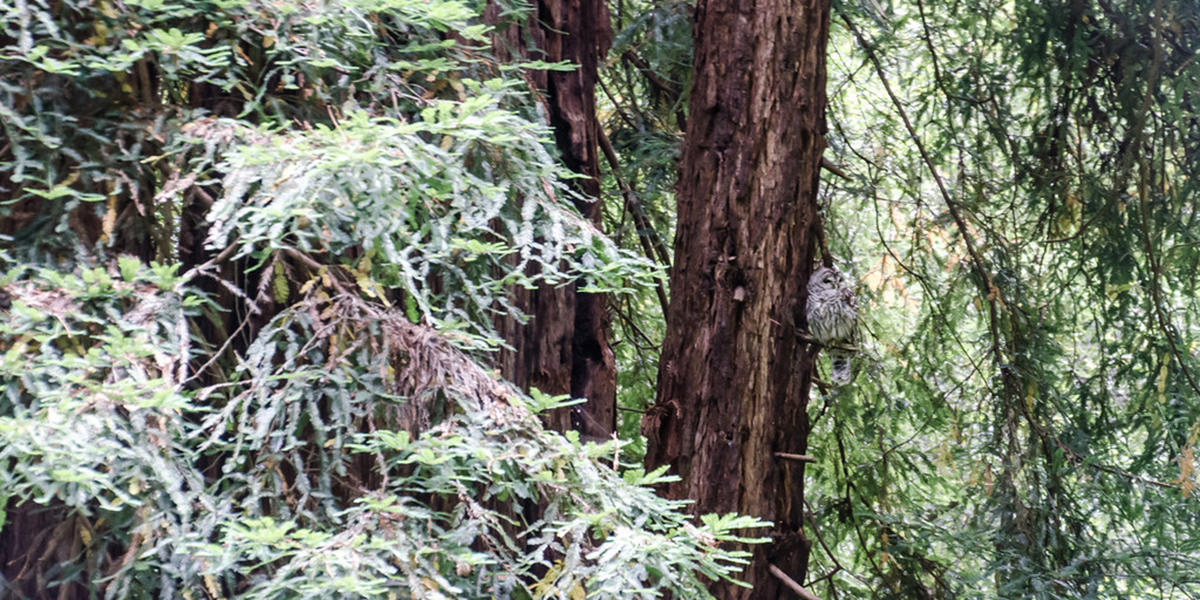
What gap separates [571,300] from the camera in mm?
3105

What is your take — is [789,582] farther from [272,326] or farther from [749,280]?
[272,326]

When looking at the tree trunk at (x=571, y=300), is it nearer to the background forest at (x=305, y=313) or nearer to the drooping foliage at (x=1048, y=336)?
the background forest at (x=305, y=313)

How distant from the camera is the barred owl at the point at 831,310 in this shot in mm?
3125

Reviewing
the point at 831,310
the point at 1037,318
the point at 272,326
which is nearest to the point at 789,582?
the point at 831,310

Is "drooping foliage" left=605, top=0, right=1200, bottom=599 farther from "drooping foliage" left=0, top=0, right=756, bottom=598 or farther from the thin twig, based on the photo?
"drooping foliage" left=0, top=0, right=756, bottom=598

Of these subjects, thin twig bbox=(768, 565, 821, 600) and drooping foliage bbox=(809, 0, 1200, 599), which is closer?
thin twig bbox=(768, 565, 821, 600)

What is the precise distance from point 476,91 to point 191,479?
0.96m

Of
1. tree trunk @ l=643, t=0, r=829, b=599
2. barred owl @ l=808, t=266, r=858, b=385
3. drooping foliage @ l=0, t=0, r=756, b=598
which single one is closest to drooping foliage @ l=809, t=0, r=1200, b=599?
barred owl @ l=808, t=266, r=858, b=385

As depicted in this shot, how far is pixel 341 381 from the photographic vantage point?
6.30ft

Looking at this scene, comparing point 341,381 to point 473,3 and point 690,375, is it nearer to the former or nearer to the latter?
point 473,3

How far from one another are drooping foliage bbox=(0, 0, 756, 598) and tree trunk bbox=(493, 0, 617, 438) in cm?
72

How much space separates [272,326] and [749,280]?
59.3 inches

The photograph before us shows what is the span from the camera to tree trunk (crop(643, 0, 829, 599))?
3.11 m

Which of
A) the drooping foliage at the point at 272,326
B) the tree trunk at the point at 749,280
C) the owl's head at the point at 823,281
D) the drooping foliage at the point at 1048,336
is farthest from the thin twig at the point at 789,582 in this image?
the drooping foliage at the point at 272,326
